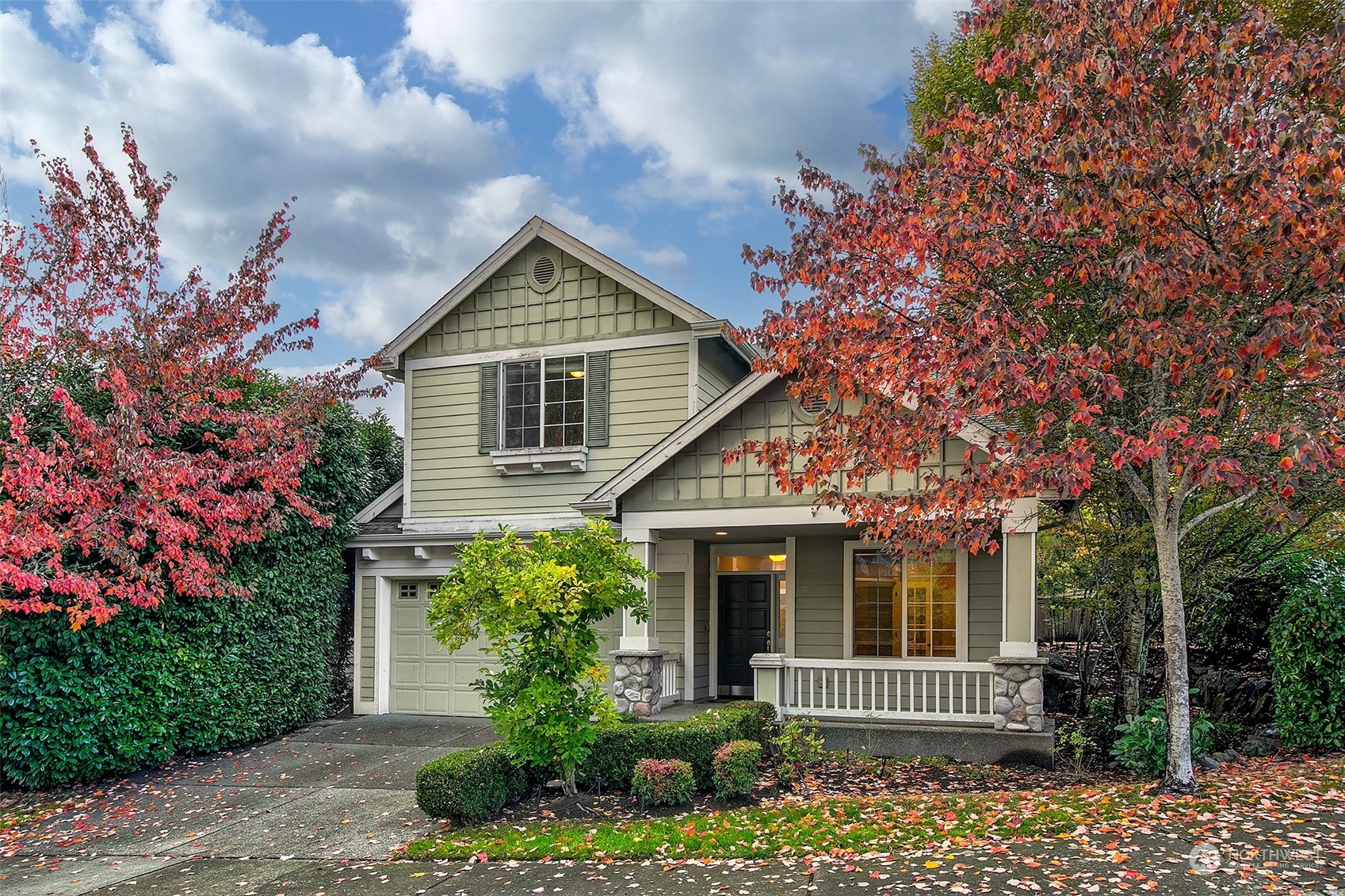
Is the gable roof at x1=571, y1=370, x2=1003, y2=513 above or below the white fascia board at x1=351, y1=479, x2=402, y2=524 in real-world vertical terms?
above

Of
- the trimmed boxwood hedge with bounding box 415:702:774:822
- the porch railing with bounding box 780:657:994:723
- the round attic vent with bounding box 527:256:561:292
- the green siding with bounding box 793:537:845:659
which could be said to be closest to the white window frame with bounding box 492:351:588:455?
the round attic vent with bounding box 527:256:561:292

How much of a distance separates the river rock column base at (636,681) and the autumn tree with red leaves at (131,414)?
15.6 ft

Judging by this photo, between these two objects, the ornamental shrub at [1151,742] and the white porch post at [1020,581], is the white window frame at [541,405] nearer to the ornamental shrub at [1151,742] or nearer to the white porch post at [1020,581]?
the white porch post at [1020,581]

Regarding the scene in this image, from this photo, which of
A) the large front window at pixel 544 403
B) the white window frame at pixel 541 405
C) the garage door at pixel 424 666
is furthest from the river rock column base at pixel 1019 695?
the garage door at pixel 424 666

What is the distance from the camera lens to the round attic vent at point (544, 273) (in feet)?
46.6

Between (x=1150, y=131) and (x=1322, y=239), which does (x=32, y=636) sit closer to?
(x=1150, y=131)

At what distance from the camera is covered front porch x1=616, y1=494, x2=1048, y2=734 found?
1039 cm

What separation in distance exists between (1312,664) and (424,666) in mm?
11310

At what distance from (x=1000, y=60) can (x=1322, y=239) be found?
3170 mm

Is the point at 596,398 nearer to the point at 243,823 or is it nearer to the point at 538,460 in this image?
the point at 538,460

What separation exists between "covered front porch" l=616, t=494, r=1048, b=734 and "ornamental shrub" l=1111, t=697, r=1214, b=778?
923 millimetres

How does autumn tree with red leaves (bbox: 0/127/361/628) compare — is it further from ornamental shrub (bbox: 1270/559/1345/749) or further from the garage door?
ornamental shrub (bbox: 1270/559/1345/749)

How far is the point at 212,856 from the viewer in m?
7.98

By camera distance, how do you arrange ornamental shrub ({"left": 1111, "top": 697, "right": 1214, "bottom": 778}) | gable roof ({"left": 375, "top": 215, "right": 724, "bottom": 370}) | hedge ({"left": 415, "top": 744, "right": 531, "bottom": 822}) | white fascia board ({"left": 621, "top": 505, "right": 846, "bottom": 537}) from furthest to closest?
1. gable roof ({"left": 375, "top": 215, "right": 724, "bottom": 370})
2. white fascia board ({"left": 621, "top": 505, "right": 846, "bottom": 537})
3. ornamental shrub ({"left": 1111, "top": 697, "right": 1214, "bottom": 778})
4. hedge ({"left": 415, "top": 744, "right": 531, "bottom": 822})
